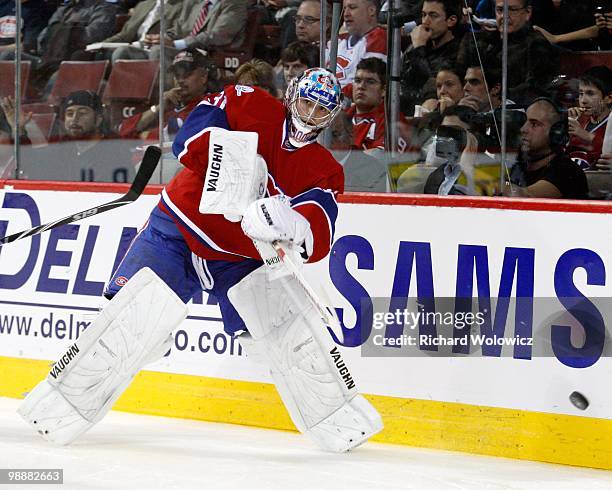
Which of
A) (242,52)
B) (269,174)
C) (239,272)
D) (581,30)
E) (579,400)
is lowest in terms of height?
(579,400)

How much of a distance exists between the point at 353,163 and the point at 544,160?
2.36 ft

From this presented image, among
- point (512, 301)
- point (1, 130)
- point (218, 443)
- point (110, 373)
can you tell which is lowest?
point (218, 443)

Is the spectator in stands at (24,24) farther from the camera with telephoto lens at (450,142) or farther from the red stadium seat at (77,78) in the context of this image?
the camera with telephoto lens at (450,142)

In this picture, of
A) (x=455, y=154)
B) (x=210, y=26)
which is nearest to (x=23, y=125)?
(x=210, y=26)

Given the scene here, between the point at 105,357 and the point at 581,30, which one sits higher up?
the point at 581,30

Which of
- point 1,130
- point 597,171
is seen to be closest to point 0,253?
point 1,130

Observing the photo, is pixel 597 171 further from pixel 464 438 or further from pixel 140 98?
pixel 140 98

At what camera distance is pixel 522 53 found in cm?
411

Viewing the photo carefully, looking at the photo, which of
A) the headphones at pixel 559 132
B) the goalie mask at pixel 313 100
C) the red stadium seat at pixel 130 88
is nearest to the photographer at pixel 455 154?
the headphones at pixel 559 132

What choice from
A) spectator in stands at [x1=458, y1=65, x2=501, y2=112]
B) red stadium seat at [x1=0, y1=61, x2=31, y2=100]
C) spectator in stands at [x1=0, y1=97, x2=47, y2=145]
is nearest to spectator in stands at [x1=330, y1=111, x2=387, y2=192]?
spectator in stands at [x1=458, y1=65, x2=501, y2=112]

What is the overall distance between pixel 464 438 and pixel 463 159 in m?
0.99

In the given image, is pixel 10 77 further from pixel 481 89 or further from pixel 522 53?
pixel 522 53

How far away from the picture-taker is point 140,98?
495cm

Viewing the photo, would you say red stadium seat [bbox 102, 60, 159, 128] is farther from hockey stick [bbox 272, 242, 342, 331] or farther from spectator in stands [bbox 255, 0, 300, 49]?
hockey stick [bbox 272, 242, 342, 331]
